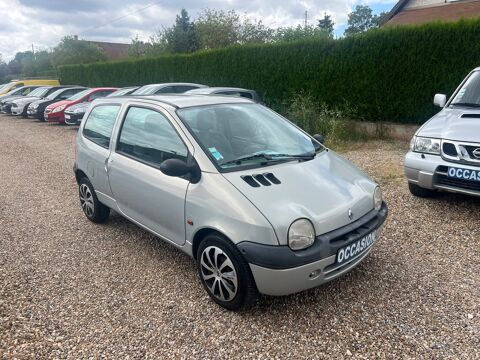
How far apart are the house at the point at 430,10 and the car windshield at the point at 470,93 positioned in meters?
11.6

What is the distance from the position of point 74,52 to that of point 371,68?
3718 cm

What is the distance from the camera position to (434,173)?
4.14m

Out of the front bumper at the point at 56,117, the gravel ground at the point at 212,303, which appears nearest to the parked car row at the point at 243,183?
the gravel ground at the point at 212,303

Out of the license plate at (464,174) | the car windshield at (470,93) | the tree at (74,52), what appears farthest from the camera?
the tree at (74,52)

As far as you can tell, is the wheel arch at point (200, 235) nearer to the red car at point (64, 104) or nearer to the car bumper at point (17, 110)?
the red car at point (64, 104)

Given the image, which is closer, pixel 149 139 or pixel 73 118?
pixel 149 139

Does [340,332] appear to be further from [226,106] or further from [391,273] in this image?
[226,106]

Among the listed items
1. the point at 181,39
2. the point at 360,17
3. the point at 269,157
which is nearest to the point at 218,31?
the point at 181,39

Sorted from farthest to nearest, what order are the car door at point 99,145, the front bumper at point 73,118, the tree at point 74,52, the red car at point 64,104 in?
the tree at point 74,52 → the red car at point 64,104 → the front bumper at point 73,118 → the car door at point 99,145

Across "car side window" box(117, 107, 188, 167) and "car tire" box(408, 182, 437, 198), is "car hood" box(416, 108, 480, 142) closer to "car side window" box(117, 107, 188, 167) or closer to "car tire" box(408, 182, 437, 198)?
"car tire" box(408, 182, 437, 198)

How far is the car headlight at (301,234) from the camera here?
2410mm

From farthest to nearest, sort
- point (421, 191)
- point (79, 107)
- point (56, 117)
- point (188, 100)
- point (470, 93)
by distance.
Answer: point (56, 117)
point (79, 107)
point (470, 93)
point (421, 191)
point (188, 100)

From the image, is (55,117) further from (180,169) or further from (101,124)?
(180,169)

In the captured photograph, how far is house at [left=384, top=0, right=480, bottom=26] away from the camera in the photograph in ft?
53.3
